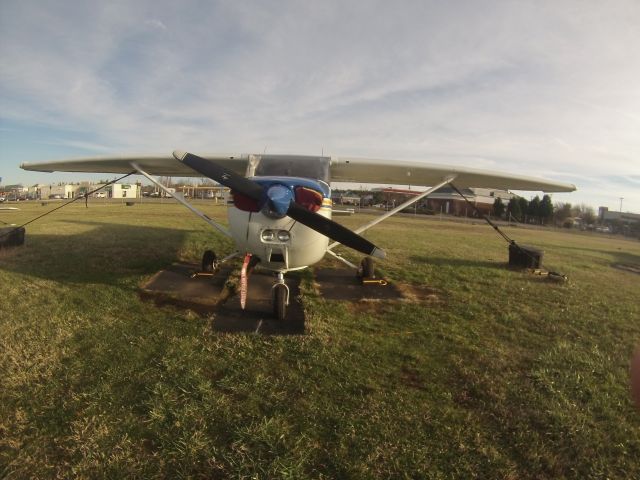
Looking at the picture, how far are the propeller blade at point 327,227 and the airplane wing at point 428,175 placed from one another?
113 inches

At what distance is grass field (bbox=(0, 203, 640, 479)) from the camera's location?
2389 millimetres

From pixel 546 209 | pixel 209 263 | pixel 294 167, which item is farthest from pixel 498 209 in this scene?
pixel 209 263

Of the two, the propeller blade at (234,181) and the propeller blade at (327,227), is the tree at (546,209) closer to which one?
the propeller blade at (327,227)

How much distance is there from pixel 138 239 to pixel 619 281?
14.3 m

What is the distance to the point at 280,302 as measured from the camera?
16.0 ft

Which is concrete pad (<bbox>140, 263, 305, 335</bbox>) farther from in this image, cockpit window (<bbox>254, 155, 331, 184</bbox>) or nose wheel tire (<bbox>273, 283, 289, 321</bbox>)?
cockpit window (<bbox>254, 155, 331, 184</bbox>)

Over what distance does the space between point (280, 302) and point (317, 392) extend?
1.86 m

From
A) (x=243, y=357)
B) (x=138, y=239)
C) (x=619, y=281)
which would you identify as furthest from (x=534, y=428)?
(x=138, y=239)

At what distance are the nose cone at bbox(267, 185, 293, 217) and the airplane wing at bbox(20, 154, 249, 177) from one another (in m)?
2.76

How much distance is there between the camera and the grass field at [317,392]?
2.39 meters

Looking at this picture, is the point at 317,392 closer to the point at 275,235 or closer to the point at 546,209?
the point at 275,235

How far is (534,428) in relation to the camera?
284cm

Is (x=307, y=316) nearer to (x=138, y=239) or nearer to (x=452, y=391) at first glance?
(x=452, y=391)

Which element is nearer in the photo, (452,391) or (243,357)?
(452,391)
